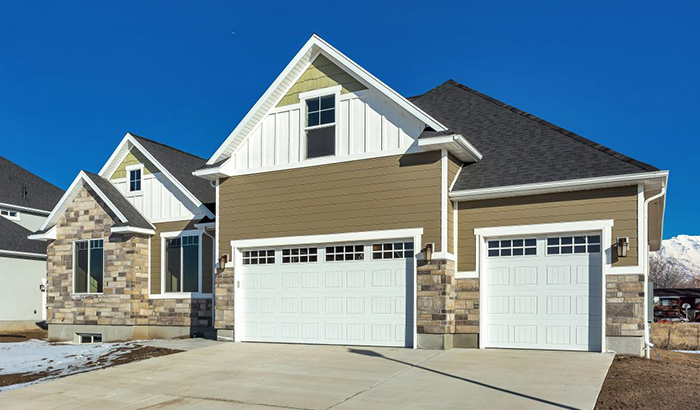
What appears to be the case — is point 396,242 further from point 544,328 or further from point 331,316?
point 544,328

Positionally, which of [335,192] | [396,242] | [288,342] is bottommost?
[288,342]

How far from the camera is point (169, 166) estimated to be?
1866cm

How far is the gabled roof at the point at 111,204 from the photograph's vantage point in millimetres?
17703

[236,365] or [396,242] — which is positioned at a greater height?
[396,242]

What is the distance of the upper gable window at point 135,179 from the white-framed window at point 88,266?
186cm

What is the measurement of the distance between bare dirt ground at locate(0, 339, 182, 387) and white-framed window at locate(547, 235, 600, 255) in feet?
27.6

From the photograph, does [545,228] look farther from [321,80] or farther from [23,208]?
[23,208]

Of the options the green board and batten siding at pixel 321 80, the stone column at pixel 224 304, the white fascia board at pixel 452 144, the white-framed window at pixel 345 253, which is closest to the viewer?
the white fascia board at pixel 452 144

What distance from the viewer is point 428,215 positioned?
1316cm

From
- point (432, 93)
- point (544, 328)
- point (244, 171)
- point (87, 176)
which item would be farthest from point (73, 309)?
point (544, 328)

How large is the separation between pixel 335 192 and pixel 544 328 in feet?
17.8

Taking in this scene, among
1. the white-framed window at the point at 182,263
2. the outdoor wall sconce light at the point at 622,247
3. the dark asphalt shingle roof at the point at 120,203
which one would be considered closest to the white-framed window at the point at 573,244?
the outdoor wall sconce light at the point at 622,247

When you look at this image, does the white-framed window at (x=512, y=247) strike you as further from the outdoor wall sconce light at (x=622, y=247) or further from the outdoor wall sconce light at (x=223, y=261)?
the outdoor wall sconce light at (x=223, y=261)

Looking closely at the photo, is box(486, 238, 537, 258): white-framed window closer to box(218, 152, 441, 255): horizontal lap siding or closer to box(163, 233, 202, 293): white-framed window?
box(218, 152, 441, 255): horizontal lap siding
